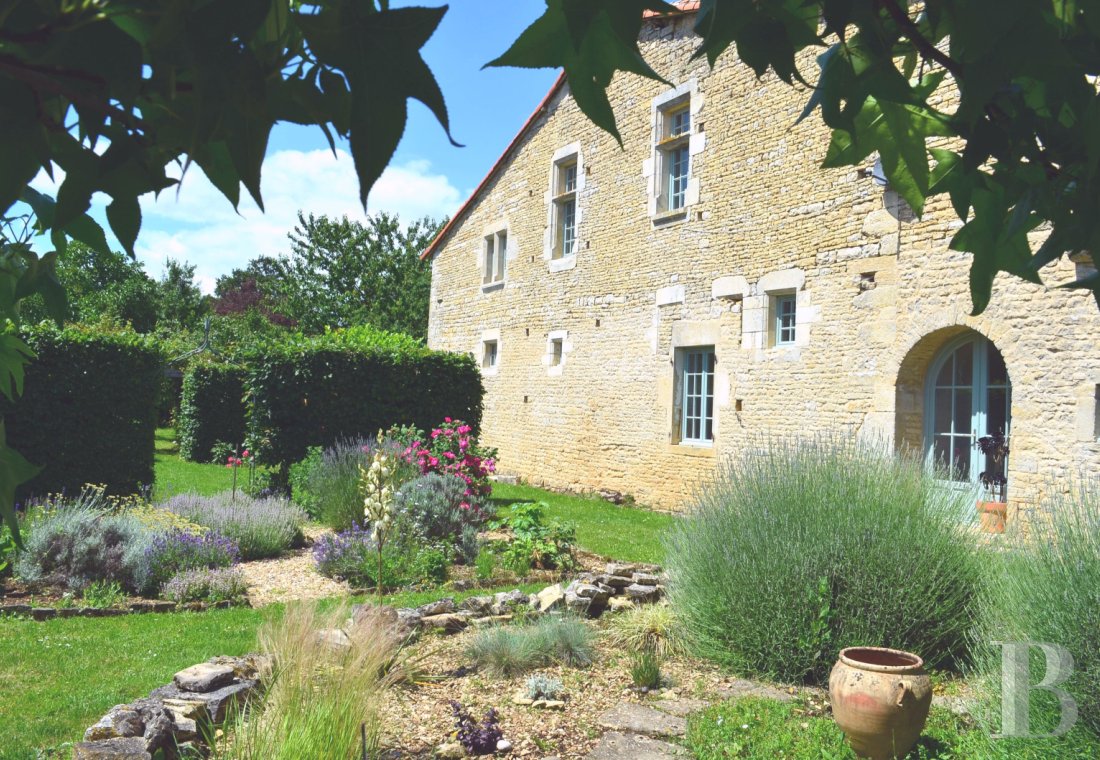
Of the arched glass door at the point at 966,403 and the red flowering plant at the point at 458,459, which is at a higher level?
the arched glass door at the point at 966,403

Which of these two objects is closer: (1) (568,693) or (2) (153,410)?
(1) (568,693)

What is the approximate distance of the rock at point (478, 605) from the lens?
19.1ft

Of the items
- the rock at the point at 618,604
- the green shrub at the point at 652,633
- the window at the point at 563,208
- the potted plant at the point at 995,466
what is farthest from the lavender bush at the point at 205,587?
the window at the point at 563,208

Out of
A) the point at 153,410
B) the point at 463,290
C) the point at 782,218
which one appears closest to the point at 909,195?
the point at 782,218

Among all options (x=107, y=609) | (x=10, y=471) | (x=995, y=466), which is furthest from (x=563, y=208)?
(x=10, y=471)

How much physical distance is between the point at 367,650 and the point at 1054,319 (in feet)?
22.1

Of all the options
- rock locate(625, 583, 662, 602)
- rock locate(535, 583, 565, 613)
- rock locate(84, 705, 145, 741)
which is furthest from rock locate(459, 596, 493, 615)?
rock locate(84, 705, 145, 741)

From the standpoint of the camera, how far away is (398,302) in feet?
104

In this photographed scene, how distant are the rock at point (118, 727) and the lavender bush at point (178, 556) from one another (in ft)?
11.1

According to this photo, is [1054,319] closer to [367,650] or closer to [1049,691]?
[1049,691]

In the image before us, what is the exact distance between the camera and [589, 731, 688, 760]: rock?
353cm

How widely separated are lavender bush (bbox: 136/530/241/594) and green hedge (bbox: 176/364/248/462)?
10.8 m

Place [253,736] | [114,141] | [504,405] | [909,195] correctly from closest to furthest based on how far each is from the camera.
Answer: [114,141] → [909,195] → [253,736] → [504,405]

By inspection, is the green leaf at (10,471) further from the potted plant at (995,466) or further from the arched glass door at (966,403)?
the potted plant at (995,466)
